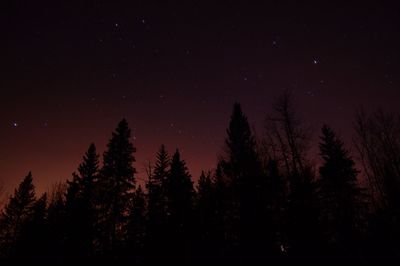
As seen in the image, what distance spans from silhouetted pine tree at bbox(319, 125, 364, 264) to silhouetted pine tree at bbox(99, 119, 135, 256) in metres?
17.9

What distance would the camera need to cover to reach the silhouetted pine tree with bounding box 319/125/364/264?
2469cm

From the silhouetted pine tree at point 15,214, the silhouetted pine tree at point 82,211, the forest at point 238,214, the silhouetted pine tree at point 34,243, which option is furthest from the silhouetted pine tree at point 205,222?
the silhouetted pine tree at point 15,214

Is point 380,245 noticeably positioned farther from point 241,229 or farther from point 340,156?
point 340,156

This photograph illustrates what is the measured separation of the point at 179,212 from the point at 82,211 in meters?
9.21

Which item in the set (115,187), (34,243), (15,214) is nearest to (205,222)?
(115,187)

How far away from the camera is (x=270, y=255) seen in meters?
18.8

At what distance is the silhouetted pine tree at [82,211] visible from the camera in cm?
2358

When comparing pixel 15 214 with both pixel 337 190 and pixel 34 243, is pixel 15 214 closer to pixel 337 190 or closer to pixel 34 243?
pixel 34 243

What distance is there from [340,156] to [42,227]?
33.4 m

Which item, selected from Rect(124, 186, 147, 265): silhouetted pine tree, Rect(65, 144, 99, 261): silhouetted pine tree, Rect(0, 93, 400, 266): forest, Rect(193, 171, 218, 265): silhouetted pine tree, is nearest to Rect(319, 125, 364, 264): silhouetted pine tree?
Rect(0, 93, 400, 266): forest

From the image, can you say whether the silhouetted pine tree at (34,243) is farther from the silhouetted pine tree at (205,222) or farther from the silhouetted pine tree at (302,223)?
the silhouetted pine tree at (302,223)

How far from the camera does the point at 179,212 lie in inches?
1125

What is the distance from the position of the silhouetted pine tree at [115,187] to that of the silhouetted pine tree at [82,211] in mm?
1140

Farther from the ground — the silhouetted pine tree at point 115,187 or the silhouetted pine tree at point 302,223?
the silhouetted pine tree at point 115,187
